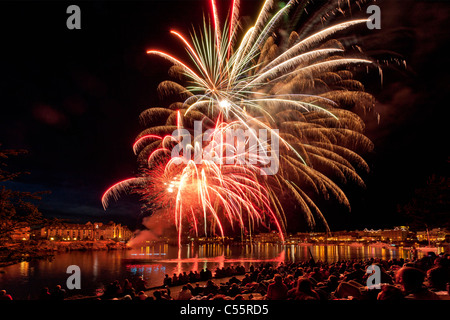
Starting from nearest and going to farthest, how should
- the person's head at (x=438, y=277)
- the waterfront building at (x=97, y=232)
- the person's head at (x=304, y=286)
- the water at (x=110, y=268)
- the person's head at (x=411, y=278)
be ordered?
the person's head at (x=411, y=278) < the person's head at (x=438, y=277) < the person's head at (x=304, y=286) < the water at (x=110, y=268) < the waterfront building at (x=97, y=232)

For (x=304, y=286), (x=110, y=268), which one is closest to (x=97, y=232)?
(x=110, y=268)

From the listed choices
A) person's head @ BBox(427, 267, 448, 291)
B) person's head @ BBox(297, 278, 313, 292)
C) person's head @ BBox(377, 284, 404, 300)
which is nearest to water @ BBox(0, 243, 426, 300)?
person's head @ BBox(297, 278, 313, 292)

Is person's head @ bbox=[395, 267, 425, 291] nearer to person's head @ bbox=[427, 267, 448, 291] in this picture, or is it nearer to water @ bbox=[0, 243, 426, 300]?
person's head @ bbox=[427, 267, 448, 291]

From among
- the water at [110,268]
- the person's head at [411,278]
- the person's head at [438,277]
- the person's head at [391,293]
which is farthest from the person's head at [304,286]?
the water at [110,268]

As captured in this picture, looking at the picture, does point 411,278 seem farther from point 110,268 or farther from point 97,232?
point 97,232

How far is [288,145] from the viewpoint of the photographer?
14719 millimetres

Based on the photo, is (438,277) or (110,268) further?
(110,268)

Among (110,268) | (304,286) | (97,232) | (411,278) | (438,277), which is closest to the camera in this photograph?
(411,278)

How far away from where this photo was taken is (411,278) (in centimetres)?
392

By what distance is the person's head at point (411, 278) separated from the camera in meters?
3.88

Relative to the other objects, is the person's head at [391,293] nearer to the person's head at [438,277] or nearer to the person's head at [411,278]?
the person's head at [411,278]

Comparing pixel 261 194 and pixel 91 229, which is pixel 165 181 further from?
pixel 91 229
